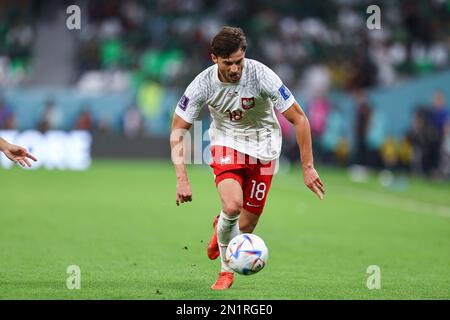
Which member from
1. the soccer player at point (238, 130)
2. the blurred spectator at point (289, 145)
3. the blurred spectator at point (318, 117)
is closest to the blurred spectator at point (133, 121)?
the blurred spectator at point (289, 145)

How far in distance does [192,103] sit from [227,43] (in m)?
0.71

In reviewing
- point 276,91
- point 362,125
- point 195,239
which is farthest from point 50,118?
point 276,91

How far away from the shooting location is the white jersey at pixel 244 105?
28.3 ft

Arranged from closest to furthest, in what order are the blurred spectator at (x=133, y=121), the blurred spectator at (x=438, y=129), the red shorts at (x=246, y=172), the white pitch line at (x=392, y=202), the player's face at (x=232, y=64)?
the player's face at (x=232, y=64), the red shorts at (x=246, y=172), the white pitch line at (x=392, y=202), the blurred spectator at (x=438, y=129), the blurred spectator at (x=133, y=121)

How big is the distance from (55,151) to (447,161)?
1070 centimetres

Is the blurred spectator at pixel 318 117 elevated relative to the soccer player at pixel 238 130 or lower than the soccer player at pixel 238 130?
lower

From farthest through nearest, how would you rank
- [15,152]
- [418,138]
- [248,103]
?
[418,138], [15,152], [248,103]

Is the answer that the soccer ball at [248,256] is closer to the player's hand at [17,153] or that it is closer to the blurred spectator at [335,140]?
the player's hand at [17,153]

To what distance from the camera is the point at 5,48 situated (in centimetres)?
3125

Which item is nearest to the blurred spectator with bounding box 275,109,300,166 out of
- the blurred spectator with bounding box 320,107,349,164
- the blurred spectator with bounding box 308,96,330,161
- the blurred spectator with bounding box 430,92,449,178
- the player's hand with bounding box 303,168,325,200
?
the blurred spectator with bounding box 308,96,330,161

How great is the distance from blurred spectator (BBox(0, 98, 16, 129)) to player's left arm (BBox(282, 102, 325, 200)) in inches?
820

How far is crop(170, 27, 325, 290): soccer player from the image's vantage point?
330 inches

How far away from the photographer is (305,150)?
8.48m

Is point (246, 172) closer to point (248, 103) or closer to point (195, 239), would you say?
point (248, 103)
